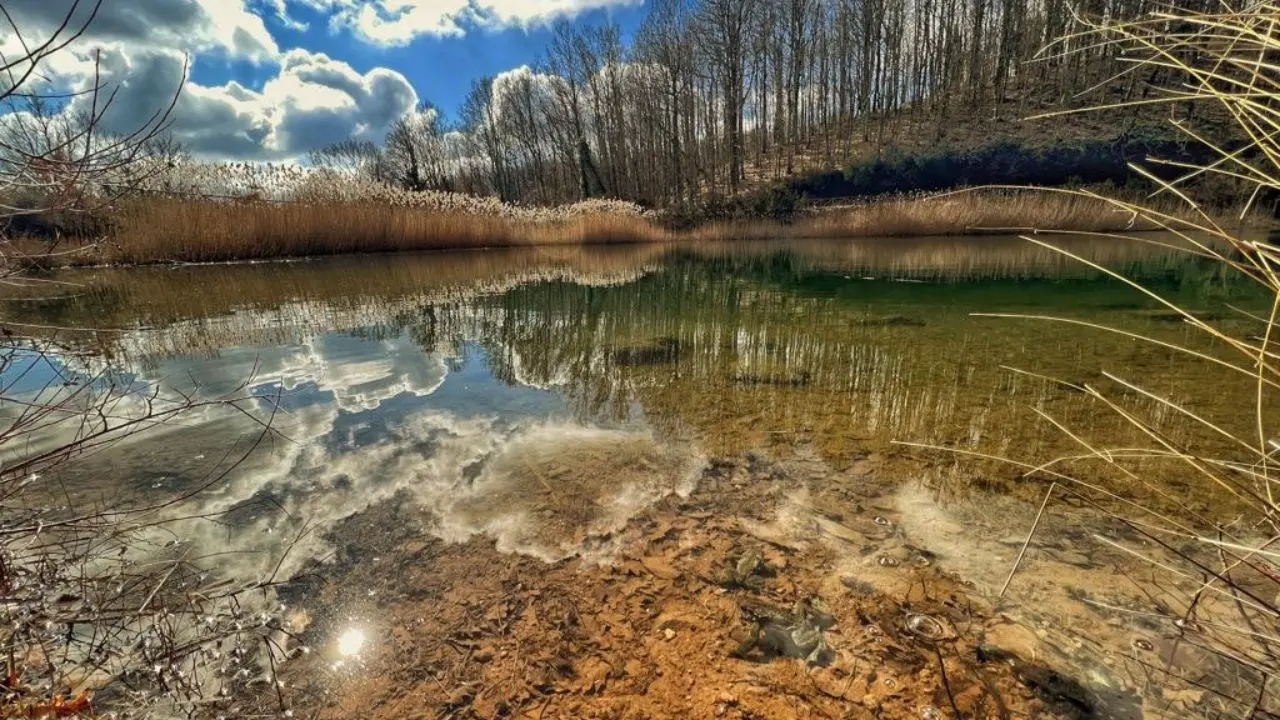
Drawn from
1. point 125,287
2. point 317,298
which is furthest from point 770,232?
point 125,287

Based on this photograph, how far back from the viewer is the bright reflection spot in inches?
51.8

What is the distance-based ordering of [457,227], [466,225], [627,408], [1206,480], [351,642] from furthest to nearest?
[466,225]
[457,227]
[627,408]
[1206,480]
[351,642]

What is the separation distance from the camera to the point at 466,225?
12.4 meters

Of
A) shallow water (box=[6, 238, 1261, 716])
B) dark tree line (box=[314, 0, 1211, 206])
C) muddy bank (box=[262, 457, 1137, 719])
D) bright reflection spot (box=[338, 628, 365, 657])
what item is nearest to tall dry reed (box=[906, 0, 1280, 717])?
shallow water (box=[6, 238, 1261, 716])

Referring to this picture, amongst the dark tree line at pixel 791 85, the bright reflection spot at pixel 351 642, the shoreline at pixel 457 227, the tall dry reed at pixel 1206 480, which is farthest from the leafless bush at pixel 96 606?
the dark tree line at pixel 791 85

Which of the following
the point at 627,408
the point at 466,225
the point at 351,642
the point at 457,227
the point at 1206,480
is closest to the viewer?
the point at 351,642

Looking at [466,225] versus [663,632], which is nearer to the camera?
[663,632]

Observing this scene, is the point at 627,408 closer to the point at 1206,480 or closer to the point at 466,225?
the point at 1206,480

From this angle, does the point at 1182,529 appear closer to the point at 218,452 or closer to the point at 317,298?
the point at 218,452

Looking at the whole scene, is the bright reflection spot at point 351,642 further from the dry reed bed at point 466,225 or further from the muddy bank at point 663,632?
the dry reed bed at point 466,225

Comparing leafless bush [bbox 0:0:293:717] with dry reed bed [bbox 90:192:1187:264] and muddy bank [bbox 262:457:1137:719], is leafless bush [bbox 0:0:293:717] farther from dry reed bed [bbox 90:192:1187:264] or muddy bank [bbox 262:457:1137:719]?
dry reed bed [bbox 90:192:1187:264]

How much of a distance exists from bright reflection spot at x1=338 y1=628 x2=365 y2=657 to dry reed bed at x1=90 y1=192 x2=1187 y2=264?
7745mm

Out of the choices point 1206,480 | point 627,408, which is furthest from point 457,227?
point 1206,480

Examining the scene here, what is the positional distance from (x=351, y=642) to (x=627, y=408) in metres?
1.62
